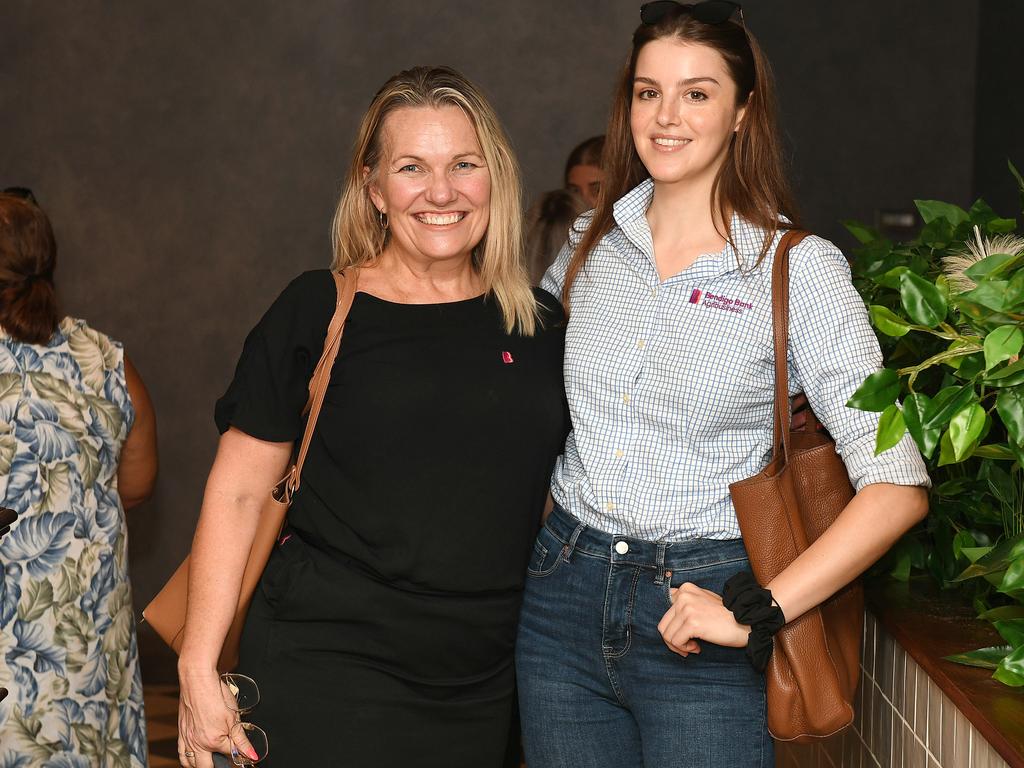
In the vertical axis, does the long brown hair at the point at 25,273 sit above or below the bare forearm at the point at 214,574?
above

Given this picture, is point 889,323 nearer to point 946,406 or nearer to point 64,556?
point 946,406

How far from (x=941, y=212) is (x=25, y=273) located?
2282 mm

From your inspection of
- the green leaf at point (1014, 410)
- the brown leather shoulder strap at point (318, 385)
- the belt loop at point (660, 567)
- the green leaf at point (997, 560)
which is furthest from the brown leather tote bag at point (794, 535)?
the brown leather shoulder strap at point (318, 385)

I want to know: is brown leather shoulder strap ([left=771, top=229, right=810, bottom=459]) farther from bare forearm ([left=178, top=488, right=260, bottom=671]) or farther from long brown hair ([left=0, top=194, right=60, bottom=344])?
long brown hair ([left=0, top=194, right=60, bottom=344])

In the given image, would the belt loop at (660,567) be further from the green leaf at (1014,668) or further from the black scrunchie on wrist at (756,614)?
the green leaf at (1014,668)

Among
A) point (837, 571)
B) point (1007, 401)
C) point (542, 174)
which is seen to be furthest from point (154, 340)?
point (1007, 401)

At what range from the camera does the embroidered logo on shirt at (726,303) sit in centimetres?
193

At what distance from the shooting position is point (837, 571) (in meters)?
1.82

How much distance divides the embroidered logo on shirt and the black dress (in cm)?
35

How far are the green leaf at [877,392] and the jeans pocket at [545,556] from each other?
0.75 m

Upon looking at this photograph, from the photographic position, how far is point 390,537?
201cm

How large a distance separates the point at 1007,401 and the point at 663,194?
0.84 metres

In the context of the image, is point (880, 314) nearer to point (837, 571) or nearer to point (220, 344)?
point (837, 571)

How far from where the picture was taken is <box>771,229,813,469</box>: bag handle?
6.19ft
